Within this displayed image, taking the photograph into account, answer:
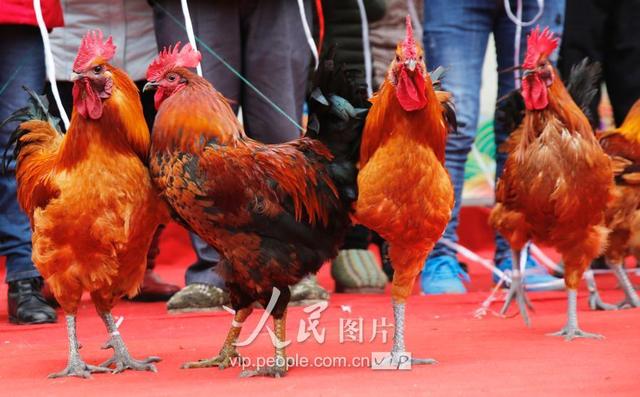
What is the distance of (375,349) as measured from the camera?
377 cm

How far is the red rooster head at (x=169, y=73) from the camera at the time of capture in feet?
11.6

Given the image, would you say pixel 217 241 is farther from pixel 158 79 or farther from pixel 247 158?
pixel 158 79

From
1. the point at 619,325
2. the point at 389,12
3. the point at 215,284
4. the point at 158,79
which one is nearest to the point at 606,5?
the point at 389,12

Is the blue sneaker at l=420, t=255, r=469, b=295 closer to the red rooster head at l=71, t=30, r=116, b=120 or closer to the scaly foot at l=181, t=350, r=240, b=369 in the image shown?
the scaly foot at l=181, t=350, r=240, b=369

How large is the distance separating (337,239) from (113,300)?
0.83m

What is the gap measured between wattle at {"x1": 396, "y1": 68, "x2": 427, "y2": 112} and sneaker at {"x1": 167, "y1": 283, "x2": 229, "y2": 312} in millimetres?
1734

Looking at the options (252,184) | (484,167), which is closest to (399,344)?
(252,184)

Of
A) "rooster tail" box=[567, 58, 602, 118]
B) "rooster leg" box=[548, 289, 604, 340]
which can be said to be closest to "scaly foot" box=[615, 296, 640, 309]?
"rooster leg" box=[548, 289, 604, 340]

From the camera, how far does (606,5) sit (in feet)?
19.2

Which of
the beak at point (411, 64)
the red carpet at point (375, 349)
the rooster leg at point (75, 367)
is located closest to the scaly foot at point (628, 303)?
the red carpet at point (375, 349)

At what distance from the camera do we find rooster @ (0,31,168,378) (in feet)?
11.2

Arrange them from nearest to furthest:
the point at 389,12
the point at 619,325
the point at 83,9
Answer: the point at 619,325
the point at 83,9
the point at 389,12

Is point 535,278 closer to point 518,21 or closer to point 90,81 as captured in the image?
point 518,21

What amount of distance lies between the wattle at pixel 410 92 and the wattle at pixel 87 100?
1.03m
